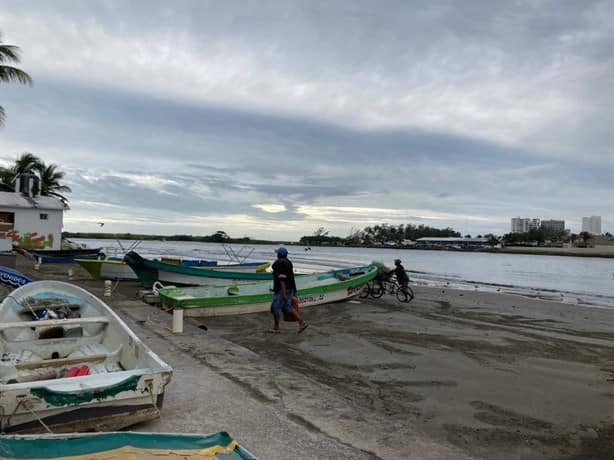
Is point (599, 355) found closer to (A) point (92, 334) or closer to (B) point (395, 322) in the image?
(B) point (395, 322)

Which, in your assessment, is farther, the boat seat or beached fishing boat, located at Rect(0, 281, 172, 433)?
the boat seat

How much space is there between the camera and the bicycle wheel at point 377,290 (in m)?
18.3

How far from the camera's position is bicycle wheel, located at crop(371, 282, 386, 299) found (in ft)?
60.1

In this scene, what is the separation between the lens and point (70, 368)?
17.5ft

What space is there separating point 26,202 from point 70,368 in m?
28.5

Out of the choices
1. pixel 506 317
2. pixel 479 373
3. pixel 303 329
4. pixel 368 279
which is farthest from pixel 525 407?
pixel 368 279

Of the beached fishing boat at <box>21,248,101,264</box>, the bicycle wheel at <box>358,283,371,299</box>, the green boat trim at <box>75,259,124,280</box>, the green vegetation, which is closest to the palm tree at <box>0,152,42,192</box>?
the green vegetation

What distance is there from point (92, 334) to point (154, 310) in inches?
200

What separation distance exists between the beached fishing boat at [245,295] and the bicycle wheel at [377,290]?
59 centimetres

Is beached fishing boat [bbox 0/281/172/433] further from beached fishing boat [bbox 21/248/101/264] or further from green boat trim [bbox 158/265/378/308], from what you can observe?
beached fishing boat [bbox 21/248/101/264]

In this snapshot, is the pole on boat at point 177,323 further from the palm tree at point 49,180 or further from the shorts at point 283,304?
the palm tree at point 49,180

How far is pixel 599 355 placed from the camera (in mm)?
9750

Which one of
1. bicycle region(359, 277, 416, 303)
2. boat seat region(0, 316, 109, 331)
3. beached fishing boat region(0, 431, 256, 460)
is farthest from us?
bicycle region(359, 277, 416, 303)

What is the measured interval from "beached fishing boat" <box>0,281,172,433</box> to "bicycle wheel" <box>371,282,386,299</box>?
40.4 ft
